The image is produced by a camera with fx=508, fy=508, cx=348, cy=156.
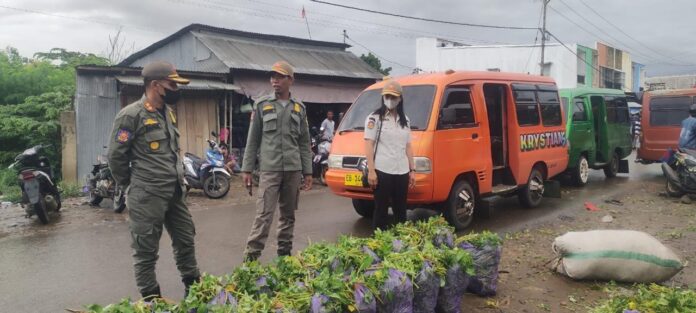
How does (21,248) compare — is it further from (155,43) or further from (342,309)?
(155,43)

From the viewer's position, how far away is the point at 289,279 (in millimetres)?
3129

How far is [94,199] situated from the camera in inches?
349

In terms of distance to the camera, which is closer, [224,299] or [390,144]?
[224,299]

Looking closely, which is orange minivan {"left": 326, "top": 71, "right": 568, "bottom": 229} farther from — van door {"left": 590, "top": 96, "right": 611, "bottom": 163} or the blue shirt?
van door {"left": 590, "top": 96, "right": 611, "bottom": 163}

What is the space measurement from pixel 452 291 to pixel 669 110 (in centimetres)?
1060

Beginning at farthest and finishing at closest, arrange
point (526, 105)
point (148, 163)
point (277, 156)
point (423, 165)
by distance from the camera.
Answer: point (526, 105)
point (423, 165)
point (277, 156)
point (148, 163)

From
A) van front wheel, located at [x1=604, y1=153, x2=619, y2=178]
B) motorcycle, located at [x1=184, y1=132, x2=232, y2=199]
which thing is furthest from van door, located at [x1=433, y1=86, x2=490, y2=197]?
van front wheel, located at [x1=604, y1=153, x2=619, y2=178]

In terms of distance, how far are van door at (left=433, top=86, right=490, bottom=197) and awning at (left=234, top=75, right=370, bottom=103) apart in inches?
285

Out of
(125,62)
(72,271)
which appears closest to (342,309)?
(72,271)

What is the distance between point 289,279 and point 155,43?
1498 centimetres

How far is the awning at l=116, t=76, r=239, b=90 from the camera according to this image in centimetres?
1071

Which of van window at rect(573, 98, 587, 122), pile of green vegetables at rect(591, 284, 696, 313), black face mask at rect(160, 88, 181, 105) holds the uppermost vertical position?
van window at rect(573, 98, 587, 122)

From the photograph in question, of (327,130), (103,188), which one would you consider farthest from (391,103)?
(327,130)

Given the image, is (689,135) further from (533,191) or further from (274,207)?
(274,207)
